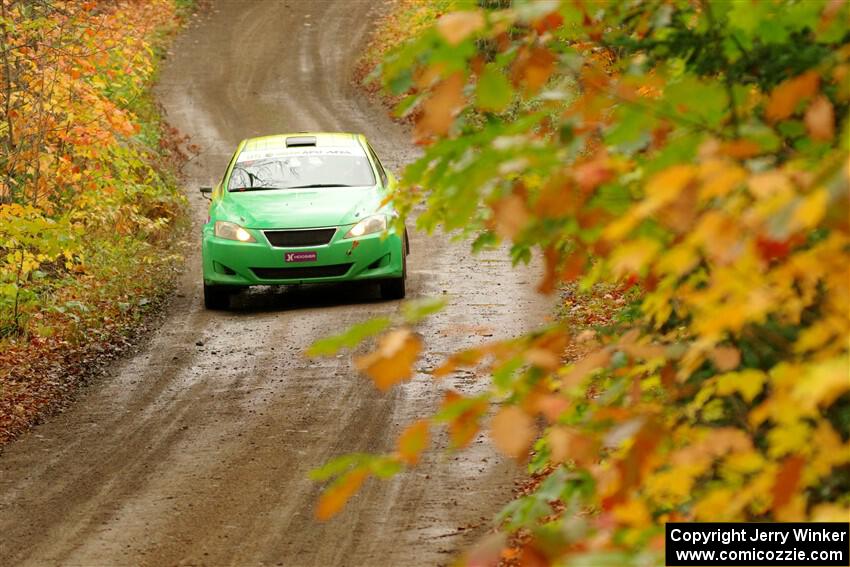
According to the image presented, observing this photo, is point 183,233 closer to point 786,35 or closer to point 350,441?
point 350,441

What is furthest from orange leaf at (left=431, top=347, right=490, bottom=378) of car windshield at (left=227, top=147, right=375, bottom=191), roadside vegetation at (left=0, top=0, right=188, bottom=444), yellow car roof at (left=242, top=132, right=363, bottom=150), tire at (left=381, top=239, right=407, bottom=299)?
yellow car roof at (left=242, top=132, right=363, bottom=150)

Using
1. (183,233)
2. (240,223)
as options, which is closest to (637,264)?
(240,223)

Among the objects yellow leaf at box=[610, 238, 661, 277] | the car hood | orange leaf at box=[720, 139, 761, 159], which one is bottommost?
the car hood

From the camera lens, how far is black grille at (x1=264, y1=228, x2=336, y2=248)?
41.8ft

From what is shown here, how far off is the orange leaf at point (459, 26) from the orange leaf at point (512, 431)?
85cm

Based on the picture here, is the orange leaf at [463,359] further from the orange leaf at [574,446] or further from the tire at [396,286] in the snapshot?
the tire at [396,286]

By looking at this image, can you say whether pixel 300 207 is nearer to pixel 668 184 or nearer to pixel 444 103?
pixel 444 103

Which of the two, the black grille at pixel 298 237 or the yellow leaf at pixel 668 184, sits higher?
the yellow leaf at pixel 668 184

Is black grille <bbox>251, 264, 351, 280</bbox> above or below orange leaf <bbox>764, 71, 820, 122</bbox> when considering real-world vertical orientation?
below

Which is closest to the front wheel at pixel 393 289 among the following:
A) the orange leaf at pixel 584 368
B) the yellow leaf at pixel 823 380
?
the orange leaf at pixel 584 368

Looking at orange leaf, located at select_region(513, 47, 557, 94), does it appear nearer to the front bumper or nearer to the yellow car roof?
the front bumper

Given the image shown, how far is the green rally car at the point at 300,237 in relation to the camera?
41.7ft

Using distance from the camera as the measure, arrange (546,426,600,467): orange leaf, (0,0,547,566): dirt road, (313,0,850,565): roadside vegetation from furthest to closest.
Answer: (0,0,547,566): dirt road, (546,426,600,467): orange leaf, (313,0,850,565): roadside vegetation

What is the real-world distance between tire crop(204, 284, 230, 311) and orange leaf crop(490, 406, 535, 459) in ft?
Answer: 35.5
